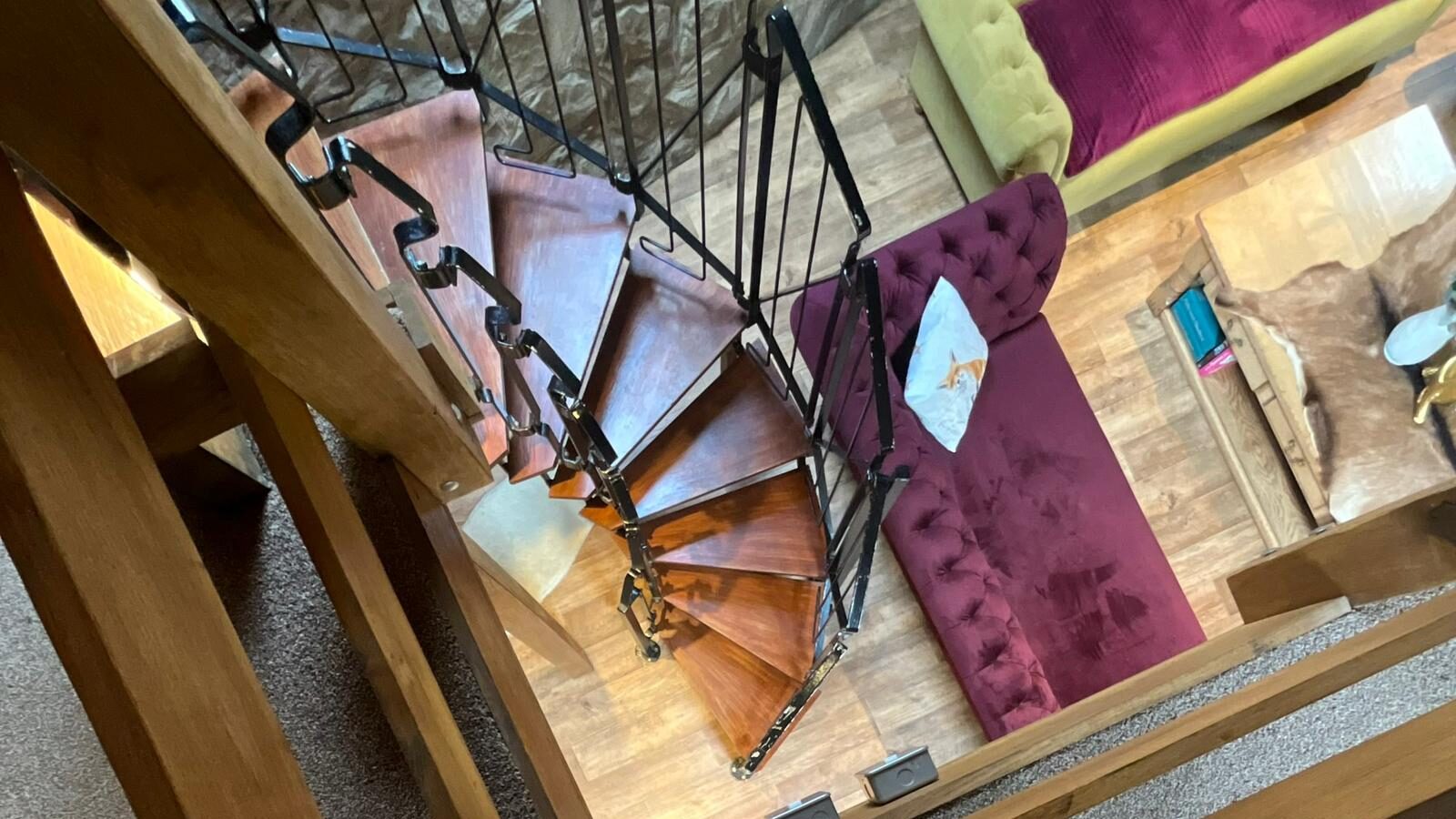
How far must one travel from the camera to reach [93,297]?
1.58 metres

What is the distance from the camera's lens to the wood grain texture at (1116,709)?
1.42 m

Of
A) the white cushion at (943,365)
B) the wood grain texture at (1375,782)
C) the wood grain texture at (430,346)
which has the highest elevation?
the wood grain texture at (430,346)

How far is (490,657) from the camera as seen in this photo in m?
1.50

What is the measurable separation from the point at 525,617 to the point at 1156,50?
240 cm

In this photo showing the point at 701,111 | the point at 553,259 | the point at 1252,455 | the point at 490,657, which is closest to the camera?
the point at 490,657

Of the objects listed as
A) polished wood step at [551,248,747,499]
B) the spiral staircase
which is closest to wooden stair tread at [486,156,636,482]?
the spiral staircase

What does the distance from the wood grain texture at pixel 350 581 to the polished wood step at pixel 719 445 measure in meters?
1.05

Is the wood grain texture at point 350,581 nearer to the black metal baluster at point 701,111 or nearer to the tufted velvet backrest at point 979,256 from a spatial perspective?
the black metal baluster at point 701,111

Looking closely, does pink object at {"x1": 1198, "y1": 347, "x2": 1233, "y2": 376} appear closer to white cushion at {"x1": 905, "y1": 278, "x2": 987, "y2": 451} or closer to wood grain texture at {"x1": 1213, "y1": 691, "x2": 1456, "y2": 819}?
white cushion at {"x1": 905, "y1": 278, "x2": 987, "y2": 451}

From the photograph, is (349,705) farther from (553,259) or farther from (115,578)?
(553,259)

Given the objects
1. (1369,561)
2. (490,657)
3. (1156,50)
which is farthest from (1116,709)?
(1156,50)

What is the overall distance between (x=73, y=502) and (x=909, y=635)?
7.92 ft

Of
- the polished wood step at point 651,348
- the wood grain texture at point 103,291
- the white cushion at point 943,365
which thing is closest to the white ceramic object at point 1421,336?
the white cushion at point 943,365

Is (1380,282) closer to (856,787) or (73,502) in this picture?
(856,787)
